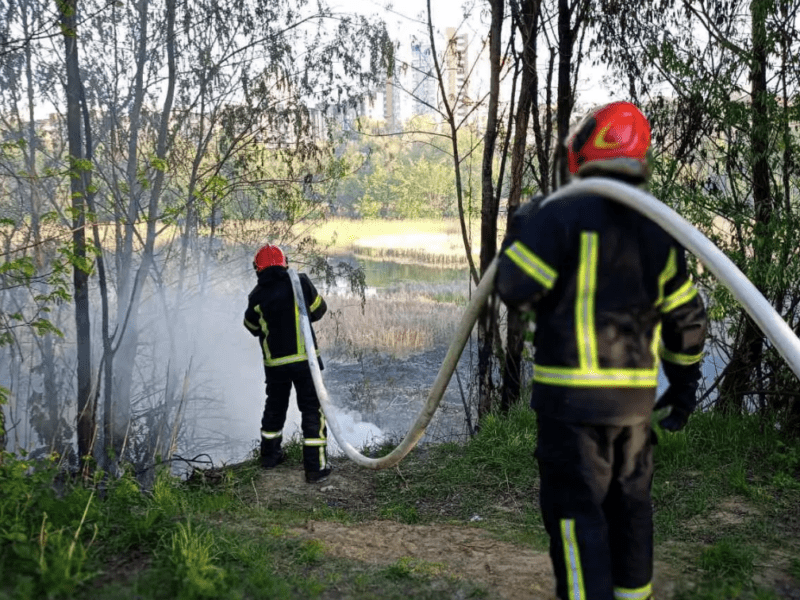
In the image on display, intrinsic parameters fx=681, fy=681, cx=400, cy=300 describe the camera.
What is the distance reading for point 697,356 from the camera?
2.46 m

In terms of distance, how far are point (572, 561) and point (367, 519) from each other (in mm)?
2948

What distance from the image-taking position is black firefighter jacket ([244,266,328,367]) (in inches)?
235

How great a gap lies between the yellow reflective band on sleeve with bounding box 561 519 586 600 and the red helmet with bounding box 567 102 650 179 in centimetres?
121

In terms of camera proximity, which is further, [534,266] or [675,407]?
[675,407]

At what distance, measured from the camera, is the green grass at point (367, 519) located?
108 inches

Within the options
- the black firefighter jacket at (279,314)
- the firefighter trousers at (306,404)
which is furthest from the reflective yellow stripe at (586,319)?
the firefighter trousers at (306,404)

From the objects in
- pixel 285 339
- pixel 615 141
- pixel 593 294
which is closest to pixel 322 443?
pixel 285 339

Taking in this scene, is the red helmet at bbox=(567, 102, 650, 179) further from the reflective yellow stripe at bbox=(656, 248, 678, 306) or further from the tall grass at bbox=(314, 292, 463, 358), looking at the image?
the tall grass at bbox=(314, 292, 463, 358)

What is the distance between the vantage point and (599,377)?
2266mm

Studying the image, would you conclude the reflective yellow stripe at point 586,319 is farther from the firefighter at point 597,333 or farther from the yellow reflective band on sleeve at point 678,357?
the yellow reflective band on sleeve at point 678,357

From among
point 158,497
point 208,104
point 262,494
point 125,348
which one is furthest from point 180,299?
point 158,497

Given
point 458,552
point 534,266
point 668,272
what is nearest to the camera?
point 534,266

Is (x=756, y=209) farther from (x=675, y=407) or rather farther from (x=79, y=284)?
(x=79, y=284)

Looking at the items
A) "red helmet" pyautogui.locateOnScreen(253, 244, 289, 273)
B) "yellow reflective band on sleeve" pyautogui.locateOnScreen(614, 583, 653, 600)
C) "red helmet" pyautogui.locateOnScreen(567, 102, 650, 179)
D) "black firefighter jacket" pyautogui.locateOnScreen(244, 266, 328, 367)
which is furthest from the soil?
"red helmet" pyautogui.locateOnScreen(253, 244, 289, 273)
